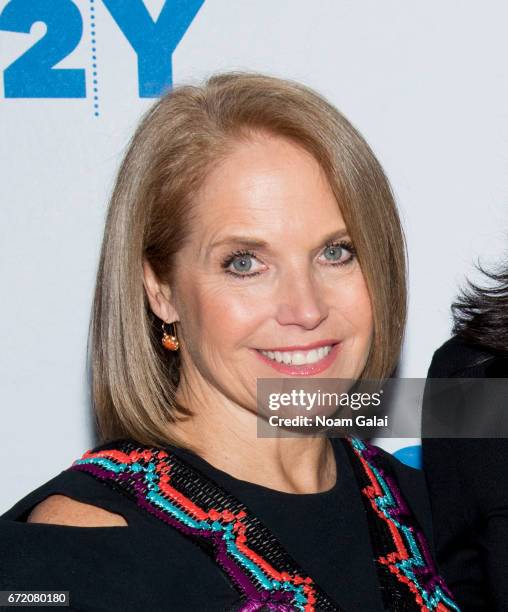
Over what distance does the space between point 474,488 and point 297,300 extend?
482 mm

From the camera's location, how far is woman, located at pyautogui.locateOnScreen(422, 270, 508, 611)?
1.59 meters

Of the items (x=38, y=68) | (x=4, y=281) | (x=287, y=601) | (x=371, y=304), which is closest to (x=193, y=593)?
(x=287, y=601)

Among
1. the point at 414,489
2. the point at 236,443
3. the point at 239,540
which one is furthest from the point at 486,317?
the point at 239,540

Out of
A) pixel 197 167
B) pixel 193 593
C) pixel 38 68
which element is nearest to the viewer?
pixel 193 593

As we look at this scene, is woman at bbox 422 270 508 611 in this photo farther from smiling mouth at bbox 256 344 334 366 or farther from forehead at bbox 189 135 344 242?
forehead at bbox 189 135 344 242

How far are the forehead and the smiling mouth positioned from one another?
183 mm

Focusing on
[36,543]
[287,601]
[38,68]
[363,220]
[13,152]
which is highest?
[38,68]

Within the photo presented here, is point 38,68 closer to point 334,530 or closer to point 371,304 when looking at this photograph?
point 371,304

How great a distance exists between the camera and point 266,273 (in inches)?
56.3

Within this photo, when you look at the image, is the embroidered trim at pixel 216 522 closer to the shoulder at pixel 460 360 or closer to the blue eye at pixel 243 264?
the blue eye at pixel 243 264

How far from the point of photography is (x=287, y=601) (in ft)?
4.41

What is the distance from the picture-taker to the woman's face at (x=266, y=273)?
142cm

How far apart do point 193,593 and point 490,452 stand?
0.59 meters

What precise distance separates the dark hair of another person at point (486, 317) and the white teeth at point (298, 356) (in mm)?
403
